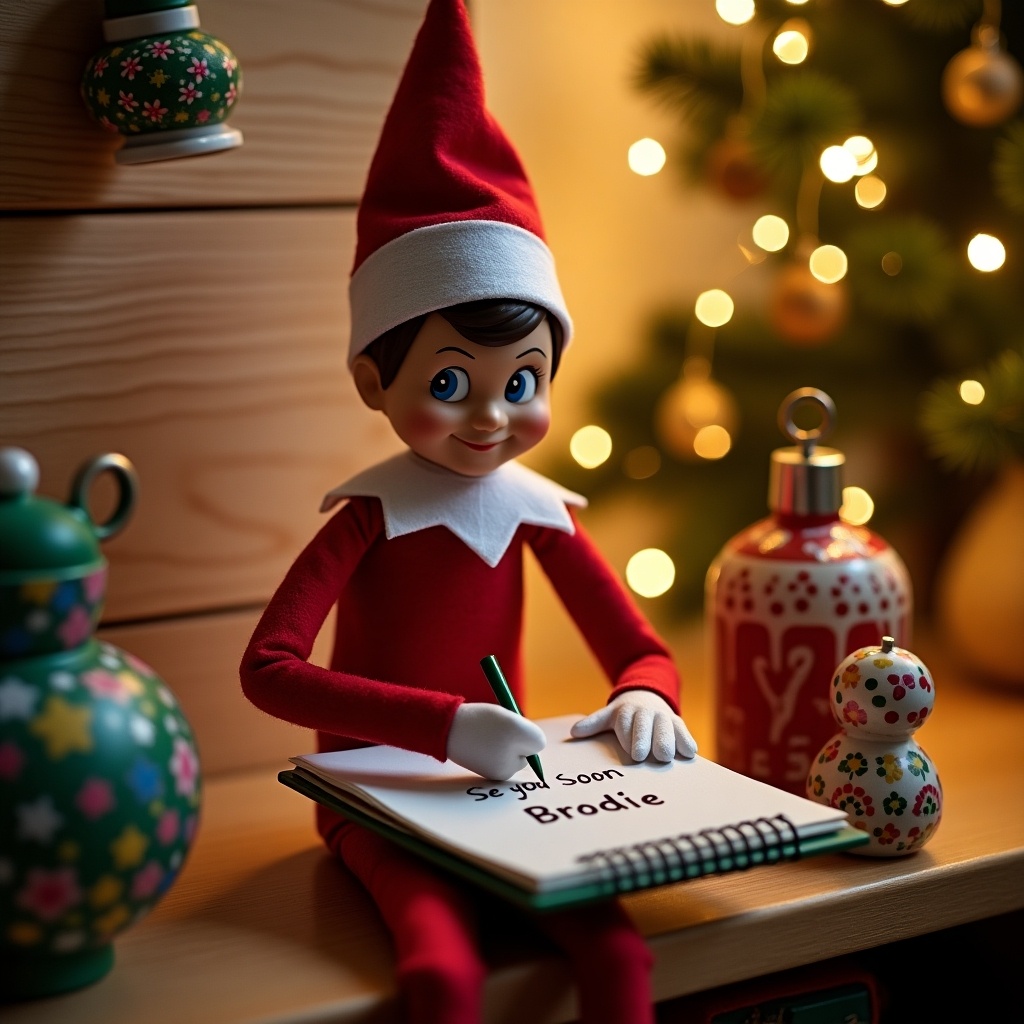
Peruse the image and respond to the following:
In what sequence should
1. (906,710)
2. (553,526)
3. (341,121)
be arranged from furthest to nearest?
1. (341,121)
2. (553,526)
3. (906,710)

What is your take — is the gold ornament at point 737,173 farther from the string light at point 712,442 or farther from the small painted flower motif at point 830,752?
the small painted flower motif at point 830,752

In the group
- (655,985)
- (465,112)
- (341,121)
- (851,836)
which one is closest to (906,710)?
(851,836)

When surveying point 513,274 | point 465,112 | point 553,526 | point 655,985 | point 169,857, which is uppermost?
point 465,112

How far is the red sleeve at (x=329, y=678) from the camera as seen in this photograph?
71 cm

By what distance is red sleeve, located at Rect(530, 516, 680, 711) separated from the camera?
0.86 m

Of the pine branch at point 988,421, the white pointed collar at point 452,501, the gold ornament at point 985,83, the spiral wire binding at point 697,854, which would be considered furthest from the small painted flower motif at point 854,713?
the gold ornament at point 985,83

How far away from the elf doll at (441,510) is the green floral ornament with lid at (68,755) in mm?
144

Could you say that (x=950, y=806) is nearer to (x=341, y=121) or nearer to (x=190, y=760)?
(x=190, y=760)

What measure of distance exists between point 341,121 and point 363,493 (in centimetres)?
32

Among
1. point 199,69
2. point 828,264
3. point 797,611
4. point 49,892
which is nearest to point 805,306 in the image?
point 828,264

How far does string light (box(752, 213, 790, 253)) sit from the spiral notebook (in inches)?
25.6

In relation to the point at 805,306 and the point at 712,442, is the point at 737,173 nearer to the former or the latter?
the point at 805,306

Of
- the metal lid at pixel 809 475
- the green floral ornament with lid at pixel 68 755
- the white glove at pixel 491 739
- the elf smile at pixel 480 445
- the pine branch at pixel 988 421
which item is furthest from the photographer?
the pine branch at pixel 988 421

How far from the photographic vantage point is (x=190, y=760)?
63cm
